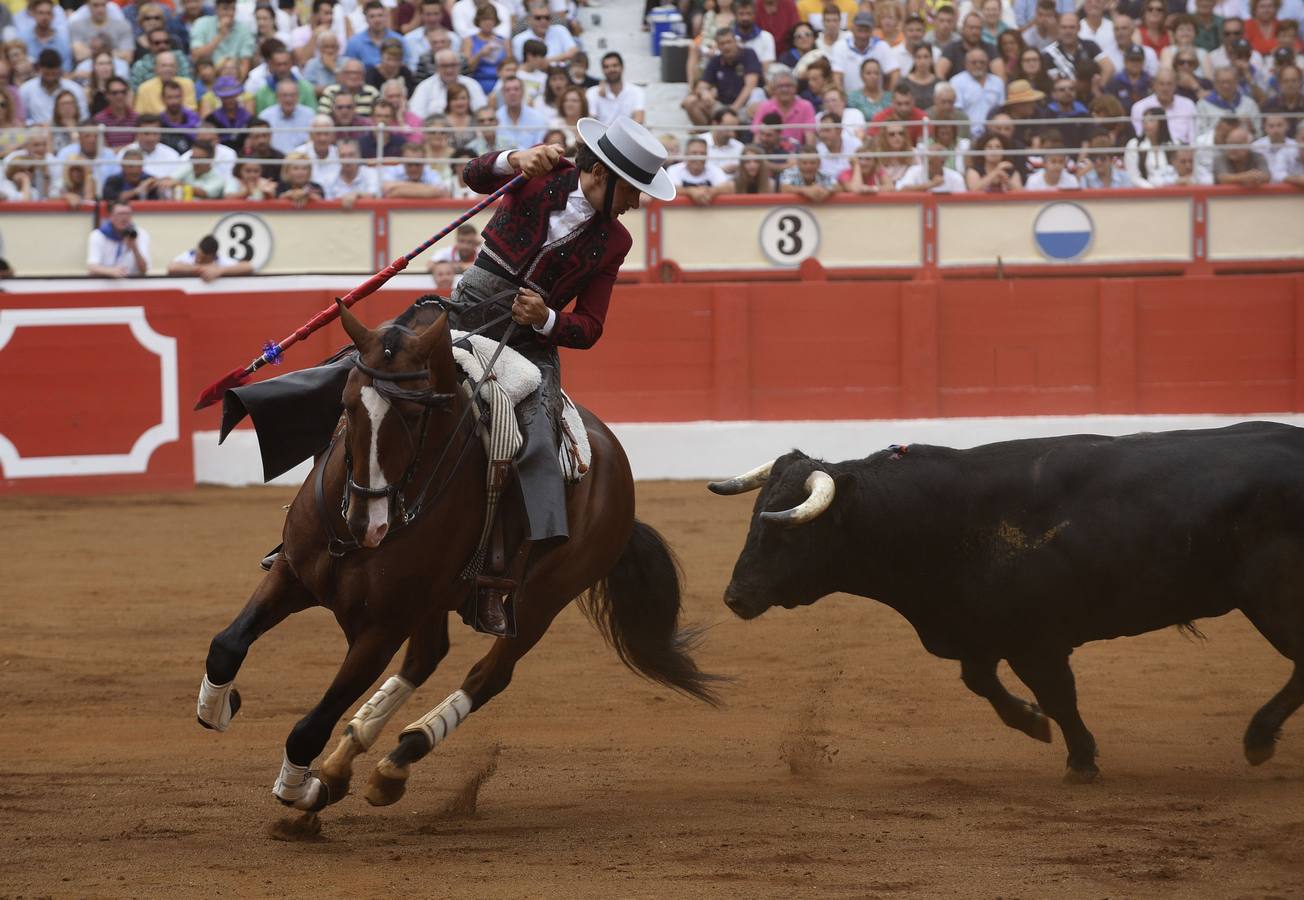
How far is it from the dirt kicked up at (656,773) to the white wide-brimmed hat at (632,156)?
197cm

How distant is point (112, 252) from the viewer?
12.6 meters

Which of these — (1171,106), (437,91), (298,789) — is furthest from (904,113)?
(298,789)

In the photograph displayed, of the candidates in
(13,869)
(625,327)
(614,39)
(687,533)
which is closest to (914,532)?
(13,869)

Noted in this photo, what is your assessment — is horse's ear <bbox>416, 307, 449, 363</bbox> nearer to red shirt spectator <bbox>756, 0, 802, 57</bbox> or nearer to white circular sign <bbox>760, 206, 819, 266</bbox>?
white circular sign <bbox>760, 206, 819, 266</bbox>

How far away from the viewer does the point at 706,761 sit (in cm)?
594

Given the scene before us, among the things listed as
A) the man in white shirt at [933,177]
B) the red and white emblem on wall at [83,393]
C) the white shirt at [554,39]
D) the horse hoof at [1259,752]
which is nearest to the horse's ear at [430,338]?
the horse hoof at [1259,752]

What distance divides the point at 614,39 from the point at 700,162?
10.1 feet

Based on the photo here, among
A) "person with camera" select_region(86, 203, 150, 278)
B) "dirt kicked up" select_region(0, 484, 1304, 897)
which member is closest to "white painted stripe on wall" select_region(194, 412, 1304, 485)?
"person with camera" select_region(86, 203, 150, 278)

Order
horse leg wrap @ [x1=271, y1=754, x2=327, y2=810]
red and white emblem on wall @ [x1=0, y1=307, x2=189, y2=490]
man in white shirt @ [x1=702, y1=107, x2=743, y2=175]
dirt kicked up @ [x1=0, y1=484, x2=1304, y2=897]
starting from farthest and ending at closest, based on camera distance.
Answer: man in white shirt @ [x1=702, y1=107, x2=743, y2=175] < red and white emblem on wall @ [x1=0, y1=307, x2=189, y2=490] < horse leg wrap @ [x1=271, y1=754, x2=327, y2=810] < dirt kicked up @ [x1=0, y1=484, x2=1304, y2=897]

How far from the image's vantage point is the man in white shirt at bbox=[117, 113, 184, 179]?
1284 cm

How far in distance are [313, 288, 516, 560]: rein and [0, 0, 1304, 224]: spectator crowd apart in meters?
7.58

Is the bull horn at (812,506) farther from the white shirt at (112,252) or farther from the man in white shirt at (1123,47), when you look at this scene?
the man in white shirt at (1123,47)

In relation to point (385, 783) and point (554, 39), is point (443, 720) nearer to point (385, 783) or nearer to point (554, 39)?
point (385, 783)

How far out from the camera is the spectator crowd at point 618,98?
12.9 metres
